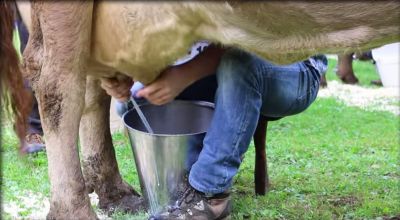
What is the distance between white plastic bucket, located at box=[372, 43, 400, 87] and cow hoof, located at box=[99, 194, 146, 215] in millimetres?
5097

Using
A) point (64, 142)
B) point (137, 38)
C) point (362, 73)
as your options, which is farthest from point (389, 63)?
point (64, 142)

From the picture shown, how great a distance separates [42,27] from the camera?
6.93 feet

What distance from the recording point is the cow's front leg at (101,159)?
2516 millimetres

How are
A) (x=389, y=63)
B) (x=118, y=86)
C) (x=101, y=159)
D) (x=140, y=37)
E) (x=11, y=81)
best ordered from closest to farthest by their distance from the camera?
(x=11, y=81) → (x=140, y=37) → (x=118, y=86) → (x=101, y=159) → (x=389, y=63)

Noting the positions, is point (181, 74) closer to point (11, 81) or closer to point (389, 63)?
point (11, 81)

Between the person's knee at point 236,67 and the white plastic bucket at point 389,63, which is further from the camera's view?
the white plastic bucket at point 389,63

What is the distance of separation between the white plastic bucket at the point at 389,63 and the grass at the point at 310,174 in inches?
90.2

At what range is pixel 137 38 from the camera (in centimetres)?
207

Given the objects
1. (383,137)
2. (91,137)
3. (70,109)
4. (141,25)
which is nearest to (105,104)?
(91,137)

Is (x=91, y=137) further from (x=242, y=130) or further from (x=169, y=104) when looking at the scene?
(x=242, y=130)

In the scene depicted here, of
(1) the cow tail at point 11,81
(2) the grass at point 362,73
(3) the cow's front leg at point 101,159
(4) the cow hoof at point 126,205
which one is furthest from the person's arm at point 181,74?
(2) the grass at point 362,73

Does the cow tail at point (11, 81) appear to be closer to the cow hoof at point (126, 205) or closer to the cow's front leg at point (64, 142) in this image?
the cow's front leg at point (64, 142)

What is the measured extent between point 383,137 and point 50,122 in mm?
3117

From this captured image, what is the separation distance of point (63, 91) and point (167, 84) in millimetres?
362
